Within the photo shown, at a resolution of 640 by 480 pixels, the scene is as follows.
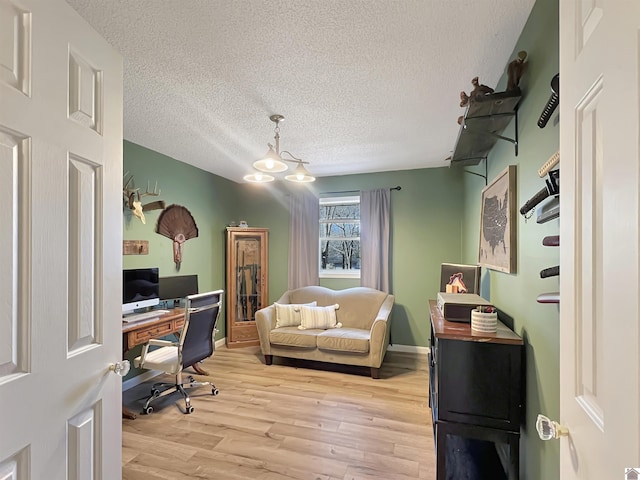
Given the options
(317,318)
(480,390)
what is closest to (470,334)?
(480,390)

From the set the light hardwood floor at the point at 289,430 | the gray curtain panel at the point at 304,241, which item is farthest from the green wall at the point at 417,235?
the light hardwood floor at the point at 289,430

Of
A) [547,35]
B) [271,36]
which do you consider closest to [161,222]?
[271,36]

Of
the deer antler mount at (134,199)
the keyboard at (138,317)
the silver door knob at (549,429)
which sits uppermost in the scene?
the deer antler mount at (134,199)

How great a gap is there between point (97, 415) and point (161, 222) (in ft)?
10.2

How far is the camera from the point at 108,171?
1.06 meters

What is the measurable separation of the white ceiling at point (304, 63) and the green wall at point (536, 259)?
0.87 feet

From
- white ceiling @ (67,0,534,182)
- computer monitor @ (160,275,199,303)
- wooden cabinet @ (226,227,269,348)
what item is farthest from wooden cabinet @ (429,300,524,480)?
wooden cabinet @ (226,227,269,348)

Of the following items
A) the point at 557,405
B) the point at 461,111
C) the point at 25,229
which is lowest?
the point at 557,405

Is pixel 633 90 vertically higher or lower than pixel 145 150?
lower

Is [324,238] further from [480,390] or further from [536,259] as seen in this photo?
[536,259]

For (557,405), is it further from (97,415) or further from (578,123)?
(97,415)

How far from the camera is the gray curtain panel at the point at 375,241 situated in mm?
4398

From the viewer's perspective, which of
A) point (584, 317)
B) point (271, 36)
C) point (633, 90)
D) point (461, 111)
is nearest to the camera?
point (633, 90)

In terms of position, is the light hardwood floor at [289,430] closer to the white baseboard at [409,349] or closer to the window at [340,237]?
the white baseboard at [409,349]
